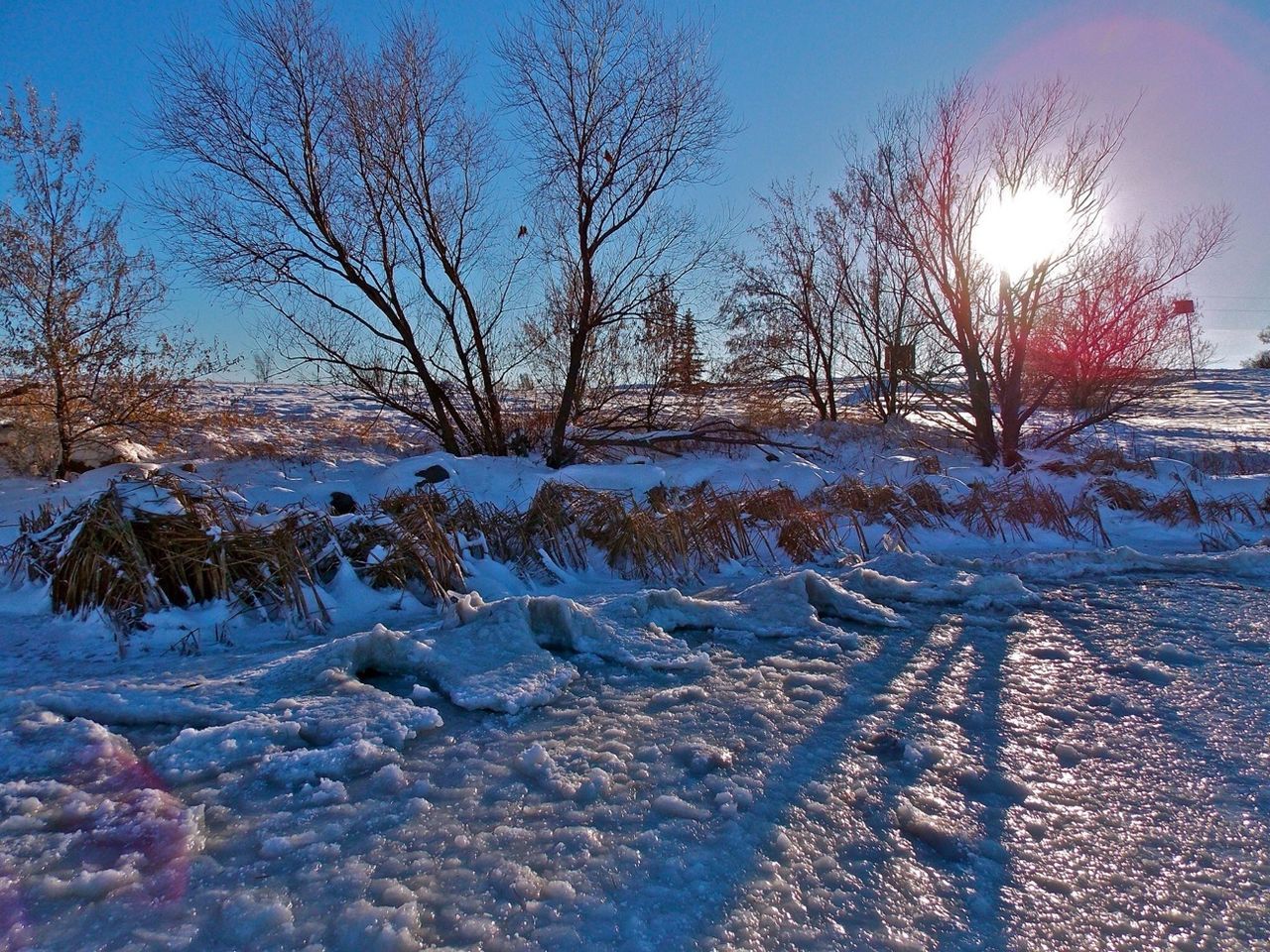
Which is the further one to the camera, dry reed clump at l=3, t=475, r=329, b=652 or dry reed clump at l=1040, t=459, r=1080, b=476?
dry reed clump at l=1040, t=459, r=1080, b=476

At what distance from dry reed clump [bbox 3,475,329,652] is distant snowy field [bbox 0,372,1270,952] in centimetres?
14

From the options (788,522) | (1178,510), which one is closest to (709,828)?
(788,522)

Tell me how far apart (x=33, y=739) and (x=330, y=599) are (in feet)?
6.11

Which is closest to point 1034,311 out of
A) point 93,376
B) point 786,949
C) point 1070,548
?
point 1070,548

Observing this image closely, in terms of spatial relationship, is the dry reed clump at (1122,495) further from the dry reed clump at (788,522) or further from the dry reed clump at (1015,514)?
the dry reed clump at (788,522)

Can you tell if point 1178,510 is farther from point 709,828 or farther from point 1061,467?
point 709,828

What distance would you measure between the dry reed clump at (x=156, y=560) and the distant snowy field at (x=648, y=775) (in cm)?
14

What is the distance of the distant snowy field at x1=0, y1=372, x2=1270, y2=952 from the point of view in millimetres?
1488

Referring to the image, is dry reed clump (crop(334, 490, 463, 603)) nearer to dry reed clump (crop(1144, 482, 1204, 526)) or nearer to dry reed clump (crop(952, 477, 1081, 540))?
dry reed clump (crop(952, 477, 1081, 540))

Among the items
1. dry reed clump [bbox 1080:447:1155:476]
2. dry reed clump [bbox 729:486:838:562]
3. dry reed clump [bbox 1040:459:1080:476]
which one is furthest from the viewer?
dry reed clump [bbox 1080:447:1155:476]

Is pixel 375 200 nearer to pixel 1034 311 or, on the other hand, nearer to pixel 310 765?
pixel 310 765

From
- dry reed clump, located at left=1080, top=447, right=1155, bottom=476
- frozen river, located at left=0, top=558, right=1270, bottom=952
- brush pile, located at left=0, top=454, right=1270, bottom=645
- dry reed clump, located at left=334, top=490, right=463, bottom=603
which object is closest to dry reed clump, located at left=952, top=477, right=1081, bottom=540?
brush pile, located at left=0, top=454, right=1270, bottom=645

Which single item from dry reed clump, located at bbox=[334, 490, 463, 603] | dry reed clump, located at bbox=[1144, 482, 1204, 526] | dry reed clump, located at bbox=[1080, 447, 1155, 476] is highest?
dry reed clump, located at bbox=[334, 490, 463, 603]

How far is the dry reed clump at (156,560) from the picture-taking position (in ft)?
11.7
